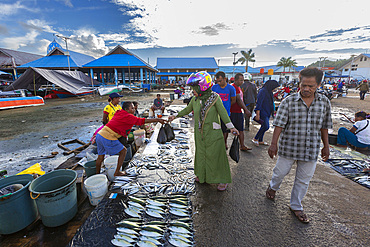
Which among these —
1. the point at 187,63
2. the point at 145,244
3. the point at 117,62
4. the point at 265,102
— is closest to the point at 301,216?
the point at 145,244

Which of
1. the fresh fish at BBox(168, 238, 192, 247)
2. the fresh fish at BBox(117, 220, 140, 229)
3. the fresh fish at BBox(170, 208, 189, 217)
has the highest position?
the fresh fish at BBox(117, 220, 140, 229)

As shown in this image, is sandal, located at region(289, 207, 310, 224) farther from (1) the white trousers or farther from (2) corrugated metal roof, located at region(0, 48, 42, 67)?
(2) corrugated metal roof, located at region(0, 48, 42, 67)

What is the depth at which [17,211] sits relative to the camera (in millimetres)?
2367

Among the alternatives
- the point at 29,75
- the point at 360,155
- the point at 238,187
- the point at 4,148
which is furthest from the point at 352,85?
the point at 29,75

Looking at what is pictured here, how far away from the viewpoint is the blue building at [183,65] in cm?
4012

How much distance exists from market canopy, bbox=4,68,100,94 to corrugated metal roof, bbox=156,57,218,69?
23362mm

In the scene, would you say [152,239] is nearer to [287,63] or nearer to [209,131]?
[209,131]

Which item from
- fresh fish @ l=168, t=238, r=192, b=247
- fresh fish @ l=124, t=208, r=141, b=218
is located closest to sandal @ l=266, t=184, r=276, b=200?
fresh fish @ l=168, t=238, r=192, b=247

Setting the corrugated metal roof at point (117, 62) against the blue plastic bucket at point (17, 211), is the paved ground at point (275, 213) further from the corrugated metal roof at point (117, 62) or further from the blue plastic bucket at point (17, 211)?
the corrugated metal roof at point (117, 62)

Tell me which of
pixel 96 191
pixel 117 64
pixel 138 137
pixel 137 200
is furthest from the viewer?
pixel 117 64

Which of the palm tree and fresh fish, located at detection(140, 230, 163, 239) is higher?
the palm tree

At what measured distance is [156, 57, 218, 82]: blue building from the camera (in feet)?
132

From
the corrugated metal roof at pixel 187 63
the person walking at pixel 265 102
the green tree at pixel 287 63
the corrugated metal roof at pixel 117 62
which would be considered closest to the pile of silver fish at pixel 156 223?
the person walking at pixel 265 102

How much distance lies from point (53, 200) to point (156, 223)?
61.6 inches
